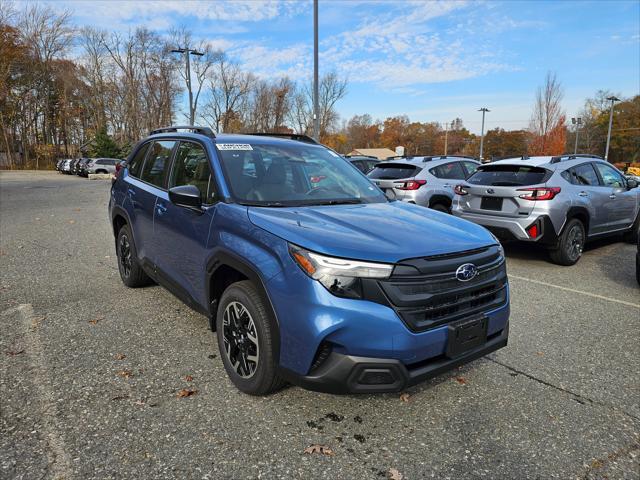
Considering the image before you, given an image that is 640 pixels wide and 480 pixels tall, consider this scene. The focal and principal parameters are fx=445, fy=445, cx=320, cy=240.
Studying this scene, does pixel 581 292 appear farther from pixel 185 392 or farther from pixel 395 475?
pixel 185 392

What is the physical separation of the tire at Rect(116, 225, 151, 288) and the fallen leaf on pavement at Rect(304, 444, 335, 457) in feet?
10.0

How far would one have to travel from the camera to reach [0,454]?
2.37 meters

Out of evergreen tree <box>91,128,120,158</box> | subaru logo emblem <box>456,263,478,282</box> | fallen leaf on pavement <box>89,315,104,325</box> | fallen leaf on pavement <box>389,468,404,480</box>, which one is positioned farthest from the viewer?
evergreen tree <box>91,128,120,158</box>

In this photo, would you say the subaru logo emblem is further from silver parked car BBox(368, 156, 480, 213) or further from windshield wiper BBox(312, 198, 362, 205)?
silver parked car BBox(368, 156, 480, 213)

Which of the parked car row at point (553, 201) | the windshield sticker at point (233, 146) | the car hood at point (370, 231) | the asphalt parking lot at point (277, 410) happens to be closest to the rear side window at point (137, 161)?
the asphalt parking lot at point (277, 410)

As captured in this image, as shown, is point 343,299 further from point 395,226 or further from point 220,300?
point 220,300

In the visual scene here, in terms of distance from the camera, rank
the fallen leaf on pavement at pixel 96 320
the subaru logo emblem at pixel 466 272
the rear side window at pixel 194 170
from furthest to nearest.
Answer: the fallen leaf on pavement at pixel 96 320 → the rear side window at pixel 194 170 → the subaru logo emblem at pixel 466 272

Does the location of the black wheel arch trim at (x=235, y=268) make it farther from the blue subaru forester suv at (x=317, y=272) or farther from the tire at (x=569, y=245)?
the tire at (x=569, y=245)

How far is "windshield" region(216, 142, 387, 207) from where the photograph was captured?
3.30 m

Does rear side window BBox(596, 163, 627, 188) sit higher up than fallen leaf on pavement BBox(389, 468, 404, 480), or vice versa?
rear side window BBox(596, 163, 627, 188)

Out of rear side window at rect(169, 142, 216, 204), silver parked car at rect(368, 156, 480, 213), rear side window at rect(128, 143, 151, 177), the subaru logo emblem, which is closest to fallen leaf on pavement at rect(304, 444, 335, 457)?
the subaru logo emblem

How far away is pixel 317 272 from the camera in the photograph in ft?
7.83

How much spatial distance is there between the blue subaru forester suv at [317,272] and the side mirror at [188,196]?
1cm

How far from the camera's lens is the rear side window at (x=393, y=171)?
976cm
